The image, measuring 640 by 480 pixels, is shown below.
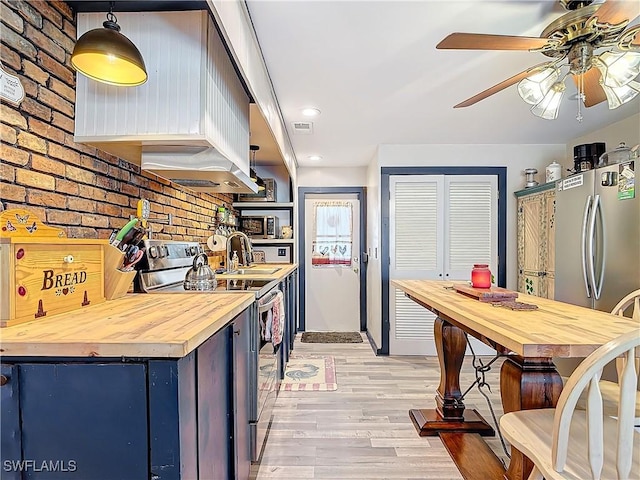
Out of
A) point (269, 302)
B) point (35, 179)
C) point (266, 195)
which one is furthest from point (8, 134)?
point (266, 195)

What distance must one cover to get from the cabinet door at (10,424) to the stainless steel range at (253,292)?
0.95m

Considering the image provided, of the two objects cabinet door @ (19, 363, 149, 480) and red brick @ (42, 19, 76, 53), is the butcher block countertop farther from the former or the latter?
red brick @ (42, 19, 76, 53)

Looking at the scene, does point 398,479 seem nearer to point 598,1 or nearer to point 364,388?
point 364,388

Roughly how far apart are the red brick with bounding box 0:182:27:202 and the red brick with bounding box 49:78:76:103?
1.47ft

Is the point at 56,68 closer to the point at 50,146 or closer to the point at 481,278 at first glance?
the point at 50,146

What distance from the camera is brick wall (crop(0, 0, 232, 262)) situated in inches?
49.8

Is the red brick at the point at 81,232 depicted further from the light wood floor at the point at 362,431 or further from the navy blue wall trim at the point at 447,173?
the navy blue wall trim at the point at 447,173

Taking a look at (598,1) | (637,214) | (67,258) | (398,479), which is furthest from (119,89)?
(637,214)

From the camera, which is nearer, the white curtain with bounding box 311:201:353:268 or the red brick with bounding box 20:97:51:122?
the red brick with bounding box 20:97:51:122

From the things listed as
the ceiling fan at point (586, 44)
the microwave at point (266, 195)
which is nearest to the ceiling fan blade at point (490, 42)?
the ceiling fan at point (586, 44)

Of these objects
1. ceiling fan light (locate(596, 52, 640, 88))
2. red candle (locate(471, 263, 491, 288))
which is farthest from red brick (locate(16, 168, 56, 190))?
ceiling fan light (locate(596, 52, 640, 88))

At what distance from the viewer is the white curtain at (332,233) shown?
203 inches

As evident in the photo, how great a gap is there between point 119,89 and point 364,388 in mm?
2684

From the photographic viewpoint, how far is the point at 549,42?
1.62 metres
